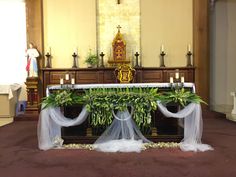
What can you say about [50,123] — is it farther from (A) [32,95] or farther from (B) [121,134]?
(A) [32,95]

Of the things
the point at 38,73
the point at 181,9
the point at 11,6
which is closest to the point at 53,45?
the point at 38,73

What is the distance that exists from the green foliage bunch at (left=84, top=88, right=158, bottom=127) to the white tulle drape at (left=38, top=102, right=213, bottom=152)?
84 millimetres

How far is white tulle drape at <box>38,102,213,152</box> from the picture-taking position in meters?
3.99

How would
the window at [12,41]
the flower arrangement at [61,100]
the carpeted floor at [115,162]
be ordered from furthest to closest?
the window at [12,41] < the flower arrangement at [61,100] < the carpeted floor at [115,162]

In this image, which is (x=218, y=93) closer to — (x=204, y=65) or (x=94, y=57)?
(x=204, y=65)

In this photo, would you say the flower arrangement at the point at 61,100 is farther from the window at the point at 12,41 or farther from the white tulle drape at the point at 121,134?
the window at the point at 12,41

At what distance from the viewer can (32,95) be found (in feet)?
24.2

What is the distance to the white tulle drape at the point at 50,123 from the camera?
4.04m

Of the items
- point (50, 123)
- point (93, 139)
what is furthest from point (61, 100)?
point (93, 139)

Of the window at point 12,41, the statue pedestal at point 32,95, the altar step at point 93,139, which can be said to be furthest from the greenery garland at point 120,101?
the window at point 12,41

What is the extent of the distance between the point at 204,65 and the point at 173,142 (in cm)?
377

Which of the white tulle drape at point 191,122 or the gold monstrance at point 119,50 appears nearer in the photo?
the white tulle drape at point 191,122

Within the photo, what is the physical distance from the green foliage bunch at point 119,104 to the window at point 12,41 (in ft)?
15.2

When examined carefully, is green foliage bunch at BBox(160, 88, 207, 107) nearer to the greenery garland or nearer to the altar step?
the greenery garland
